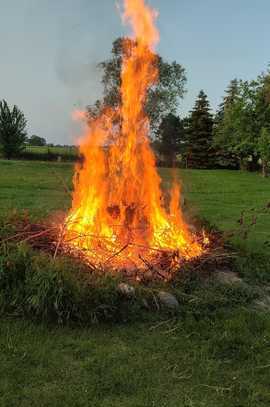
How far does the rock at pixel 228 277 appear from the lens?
533cm

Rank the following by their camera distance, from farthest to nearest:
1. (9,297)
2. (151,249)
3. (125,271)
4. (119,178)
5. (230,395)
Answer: (119,178) → (151,249) → (125,271) → (9,297) → (230,395)

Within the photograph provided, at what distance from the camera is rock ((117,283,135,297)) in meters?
4.43

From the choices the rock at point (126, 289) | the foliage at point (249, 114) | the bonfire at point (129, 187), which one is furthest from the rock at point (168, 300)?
the foliage at point (249, 114)

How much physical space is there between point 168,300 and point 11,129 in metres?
27.5

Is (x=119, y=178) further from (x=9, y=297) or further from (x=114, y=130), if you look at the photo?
(x=9, y=297)

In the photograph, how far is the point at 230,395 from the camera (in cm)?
323

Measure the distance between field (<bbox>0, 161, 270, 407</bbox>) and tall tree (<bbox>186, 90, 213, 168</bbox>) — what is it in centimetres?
3627

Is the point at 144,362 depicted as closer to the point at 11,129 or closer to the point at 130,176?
the point at 130,176

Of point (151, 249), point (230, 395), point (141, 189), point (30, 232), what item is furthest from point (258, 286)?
point (30, 232)

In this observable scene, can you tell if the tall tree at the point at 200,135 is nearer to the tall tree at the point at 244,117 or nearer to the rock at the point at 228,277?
the tall tree at the point at 244,117

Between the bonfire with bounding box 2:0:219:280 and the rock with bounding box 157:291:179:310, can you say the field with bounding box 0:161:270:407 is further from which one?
the bonfire with bounding box 2:0:219:280

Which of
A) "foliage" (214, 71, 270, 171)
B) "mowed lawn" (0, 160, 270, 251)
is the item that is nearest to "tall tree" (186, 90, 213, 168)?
"foliage" (214, 71, 270, 171)

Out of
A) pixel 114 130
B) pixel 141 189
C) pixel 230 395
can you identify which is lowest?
pixel 230 395

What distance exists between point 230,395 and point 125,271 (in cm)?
201
